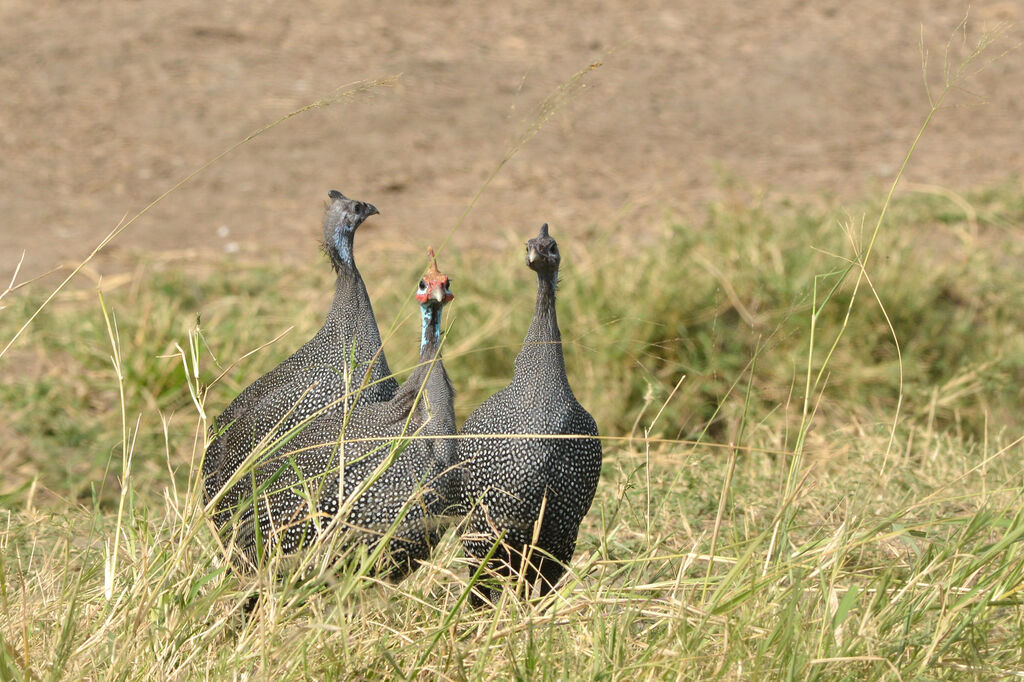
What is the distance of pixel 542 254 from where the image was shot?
9.48 ft

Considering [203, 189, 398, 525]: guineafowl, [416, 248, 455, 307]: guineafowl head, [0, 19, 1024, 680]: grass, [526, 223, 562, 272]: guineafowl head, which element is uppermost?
[526, 223, 562, 272]: guineafowl head

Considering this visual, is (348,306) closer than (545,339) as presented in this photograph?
No

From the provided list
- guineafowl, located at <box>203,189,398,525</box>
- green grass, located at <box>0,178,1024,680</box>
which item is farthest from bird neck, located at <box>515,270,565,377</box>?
guineafowl, located at <box>203,189,398,525</box>

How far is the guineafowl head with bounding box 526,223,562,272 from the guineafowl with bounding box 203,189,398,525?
53cm

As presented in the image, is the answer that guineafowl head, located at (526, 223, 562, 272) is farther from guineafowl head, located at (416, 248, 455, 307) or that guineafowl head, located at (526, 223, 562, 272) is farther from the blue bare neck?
the blue bare neck

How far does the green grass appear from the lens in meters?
2.11

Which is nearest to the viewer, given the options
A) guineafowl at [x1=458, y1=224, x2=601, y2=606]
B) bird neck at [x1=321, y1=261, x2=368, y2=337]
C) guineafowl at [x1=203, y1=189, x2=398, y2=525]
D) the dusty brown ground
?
guineafowl at [x1=458, y1=224, x2=601, y2=606]

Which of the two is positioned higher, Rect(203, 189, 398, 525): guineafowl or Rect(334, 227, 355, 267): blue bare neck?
Rect(334, 227, 355, 267): blue bare neck

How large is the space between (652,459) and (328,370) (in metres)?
1.19

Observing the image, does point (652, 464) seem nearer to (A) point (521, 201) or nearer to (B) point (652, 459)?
(B) point (652, 459)

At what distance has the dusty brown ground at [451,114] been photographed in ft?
21.4

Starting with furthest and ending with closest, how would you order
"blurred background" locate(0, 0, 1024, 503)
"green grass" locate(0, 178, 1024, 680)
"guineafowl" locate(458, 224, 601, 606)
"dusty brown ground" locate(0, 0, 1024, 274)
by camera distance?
"dusty brown ground" locate(0, 0, 1024, 274) → "blurred background" locate(0, 0, 1024, 503) → "guineafowl" locate(458, 224, 601, 606) → "green grass" locate(0, 178, 1024, 680)

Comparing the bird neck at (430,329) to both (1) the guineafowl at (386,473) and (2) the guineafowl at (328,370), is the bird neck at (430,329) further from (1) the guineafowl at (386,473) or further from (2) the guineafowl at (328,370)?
(2) the guineafowl at (328,370)

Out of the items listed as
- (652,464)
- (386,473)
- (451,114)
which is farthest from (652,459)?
(451,114)
